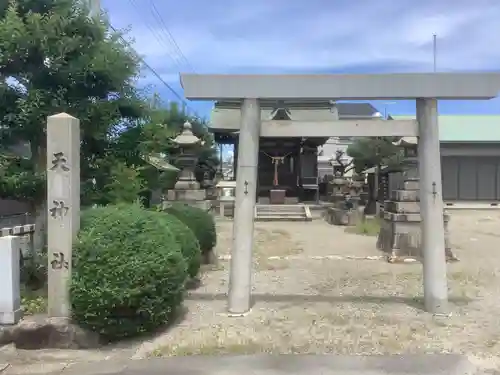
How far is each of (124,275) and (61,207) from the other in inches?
40.6

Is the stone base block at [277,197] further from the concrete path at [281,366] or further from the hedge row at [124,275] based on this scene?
the concrete path at [281,366]

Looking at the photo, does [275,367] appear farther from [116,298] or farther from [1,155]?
[1,155]

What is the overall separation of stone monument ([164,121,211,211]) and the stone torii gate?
535cm

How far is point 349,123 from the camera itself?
6.44 meters

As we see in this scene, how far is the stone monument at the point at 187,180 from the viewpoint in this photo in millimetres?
12492

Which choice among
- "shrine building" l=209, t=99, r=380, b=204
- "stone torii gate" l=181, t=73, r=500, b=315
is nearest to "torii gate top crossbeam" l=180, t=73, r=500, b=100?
"stone torii gate" l=181, t=73, r=500, b=315

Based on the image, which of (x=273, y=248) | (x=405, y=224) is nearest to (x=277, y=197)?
(x=273, y=248)

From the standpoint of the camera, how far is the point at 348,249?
42.9 feet

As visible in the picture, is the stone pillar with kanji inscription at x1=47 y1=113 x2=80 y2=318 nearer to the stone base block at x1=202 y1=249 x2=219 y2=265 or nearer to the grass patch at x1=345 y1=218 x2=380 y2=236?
the stone base block at x1=202 y1=249 x2=219 y2=265

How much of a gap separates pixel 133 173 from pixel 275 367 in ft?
10.2

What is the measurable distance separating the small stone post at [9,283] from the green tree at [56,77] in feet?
3.38

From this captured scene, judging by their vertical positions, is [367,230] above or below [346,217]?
below

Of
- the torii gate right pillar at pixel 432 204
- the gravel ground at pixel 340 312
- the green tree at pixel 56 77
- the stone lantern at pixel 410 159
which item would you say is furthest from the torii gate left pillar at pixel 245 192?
the stone lantern at pixel 410 159

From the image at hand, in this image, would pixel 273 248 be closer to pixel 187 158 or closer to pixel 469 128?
pixel 187 158
